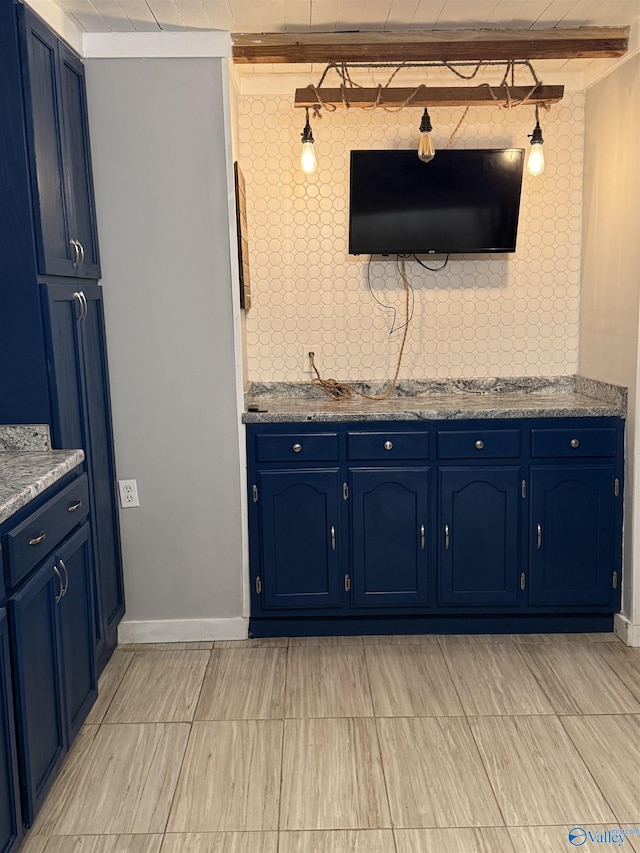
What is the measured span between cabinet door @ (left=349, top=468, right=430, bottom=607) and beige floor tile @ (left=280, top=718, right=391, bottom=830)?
728 millimetres

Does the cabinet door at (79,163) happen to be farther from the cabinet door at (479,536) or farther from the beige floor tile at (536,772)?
the beige floor tile at (536,772)

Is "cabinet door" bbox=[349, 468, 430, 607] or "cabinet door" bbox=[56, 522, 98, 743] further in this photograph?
"cabinet door" bbox=[349, 468, 430, 607]

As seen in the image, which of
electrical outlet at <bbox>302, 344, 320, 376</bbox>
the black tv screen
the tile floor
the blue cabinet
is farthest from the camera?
electrical outlet at <bbox>302, 344, 320, 376</bbox>

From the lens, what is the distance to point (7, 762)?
1.94 metres

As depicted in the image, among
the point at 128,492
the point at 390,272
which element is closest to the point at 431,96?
the point at 390,272

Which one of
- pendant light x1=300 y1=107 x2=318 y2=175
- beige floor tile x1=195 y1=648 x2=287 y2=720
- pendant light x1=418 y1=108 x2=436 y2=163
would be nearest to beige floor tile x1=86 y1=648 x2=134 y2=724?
beige floor tile x1=195 y1=648 x2=287 y2=720

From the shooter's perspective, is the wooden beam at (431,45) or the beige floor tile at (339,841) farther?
the wooden beam at (431,45)

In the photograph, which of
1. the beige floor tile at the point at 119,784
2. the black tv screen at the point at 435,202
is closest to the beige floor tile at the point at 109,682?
the beige floor tile at the point at 119,784

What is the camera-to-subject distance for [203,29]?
302 centimetres

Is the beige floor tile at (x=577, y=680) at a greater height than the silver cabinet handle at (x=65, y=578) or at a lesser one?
lesser

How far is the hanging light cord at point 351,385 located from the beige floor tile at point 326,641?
109cm

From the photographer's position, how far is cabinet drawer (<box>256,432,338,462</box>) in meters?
3.30

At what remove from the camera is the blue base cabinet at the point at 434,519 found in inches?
130

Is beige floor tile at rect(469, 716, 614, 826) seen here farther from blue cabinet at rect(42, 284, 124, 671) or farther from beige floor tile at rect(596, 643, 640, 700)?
blue cabinet at rect(42, 284, 124, 671)
